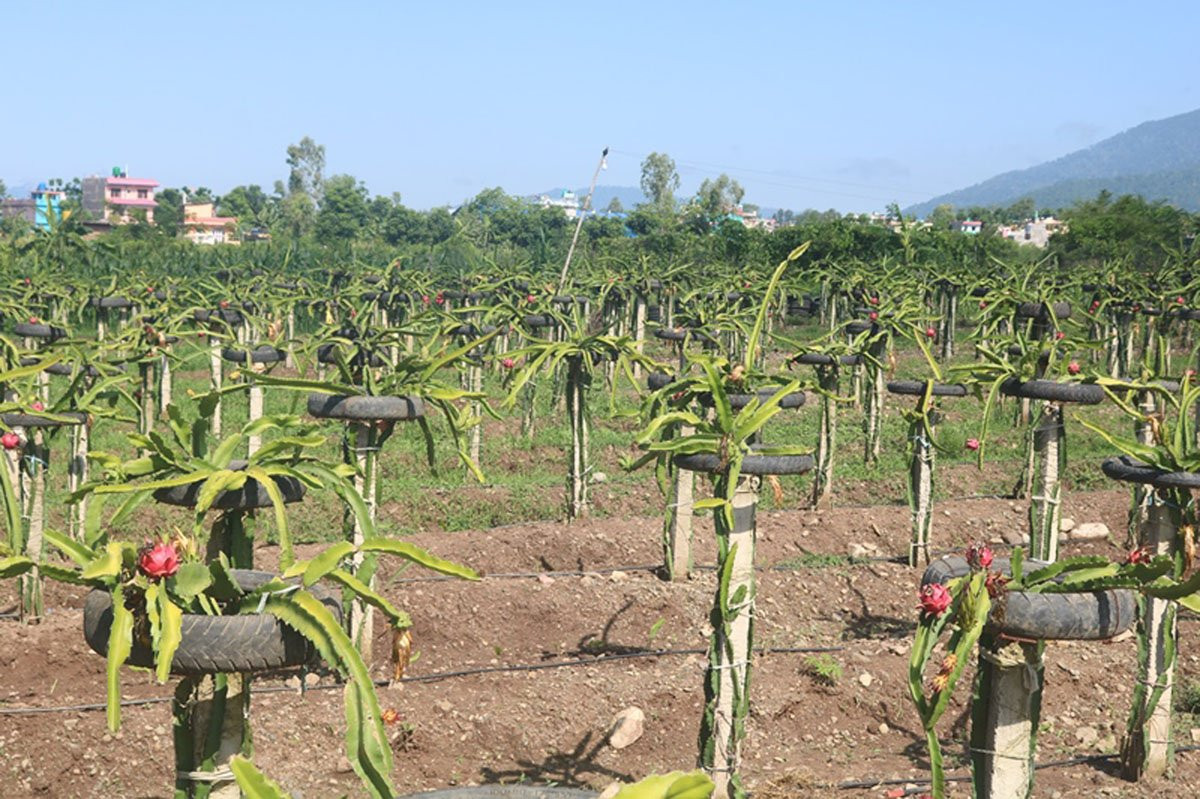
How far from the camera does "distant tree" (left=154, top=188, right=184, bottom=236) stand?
57719 mm

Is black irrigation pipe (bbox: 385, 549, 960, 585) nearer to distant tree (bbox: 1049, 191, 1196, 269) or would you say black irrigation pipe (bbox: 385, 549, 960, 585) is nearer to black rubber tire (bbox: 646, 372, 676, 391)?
black rubber tire (bbox: 646, 372, 676, 391)

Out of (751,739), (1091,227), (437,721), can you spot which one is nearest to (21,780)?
(437,721)

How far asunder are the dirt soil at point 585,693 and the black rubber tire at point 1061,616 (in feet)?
6.86

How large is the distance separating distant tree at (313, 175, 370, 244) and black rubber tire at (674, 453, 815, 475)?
50.9 m

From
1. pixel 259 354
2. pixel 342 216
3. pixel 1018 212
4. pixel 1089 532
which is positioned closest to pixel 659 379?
pixel 259 354

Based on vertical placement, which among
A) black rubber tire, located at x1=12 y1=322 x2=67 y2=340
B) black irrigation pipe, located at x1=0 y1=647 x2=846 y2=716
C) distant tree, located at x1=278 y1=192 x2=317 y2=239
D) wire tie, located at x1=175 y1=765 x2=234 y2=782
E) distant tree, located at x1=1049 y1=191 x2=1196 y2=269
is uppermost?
distant tree, located at x1=278 y1=192 x2=317 y2=239

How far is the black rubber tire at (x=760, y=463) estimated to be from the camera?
5.62 meters

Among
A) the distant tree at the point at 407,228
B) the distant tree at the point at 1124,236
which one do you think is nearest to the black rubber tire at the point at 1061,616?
the distant tree at the point at 1124,236

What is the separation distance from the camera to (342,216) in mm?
67688

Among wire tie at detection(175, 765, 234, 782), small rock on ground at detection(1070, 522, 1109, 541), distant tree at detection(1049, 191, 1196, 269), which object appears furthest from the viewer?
distant tree at detection(1049, 191, 1196, 269)

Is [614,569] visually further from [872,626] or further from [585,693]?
[585,693]

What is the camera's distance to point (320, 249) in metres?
42.2

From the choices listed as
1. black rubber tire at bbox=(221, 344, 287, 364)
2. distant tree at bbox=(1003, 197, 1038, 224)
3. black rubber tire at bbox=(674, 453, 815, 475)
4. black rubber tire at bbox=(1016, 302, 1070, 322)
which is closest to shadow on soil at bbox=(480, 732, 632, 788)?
black rubber tire at bbox=(674, 453, 815, 475)

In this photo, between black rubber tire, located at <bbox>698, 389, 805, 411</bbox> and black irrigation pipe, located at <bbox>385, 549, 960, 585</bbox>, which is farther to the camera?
black irrigation pipe, located at <bbox>385, 549, 960, 585</bbox>
